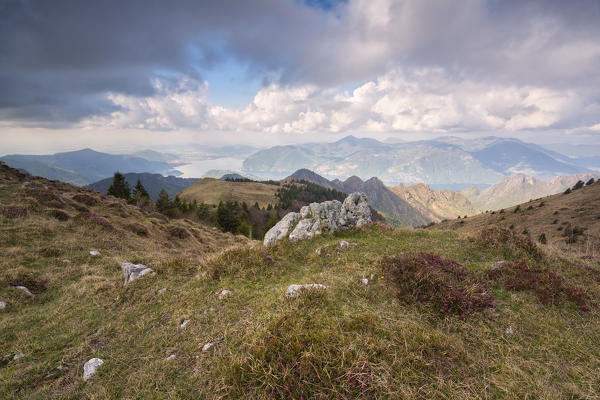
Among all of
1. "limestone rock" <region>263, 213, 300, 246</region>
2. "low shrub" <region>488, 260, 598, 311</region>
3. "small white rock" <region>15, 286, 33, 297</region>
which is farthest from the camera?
"limestone rock" <region>263, 213, 300, 246</region>

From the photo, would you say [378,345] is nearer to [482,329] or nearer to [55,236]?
[482,329]

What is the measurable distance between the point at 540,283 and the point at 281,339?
9103mm

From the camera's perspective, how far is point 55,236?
15812 mm

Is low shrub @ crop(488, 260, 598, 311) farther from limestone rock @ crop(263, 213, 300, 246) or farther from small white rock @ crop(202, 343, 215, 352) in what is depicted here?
limestone rock @ crop(263, 213, 300, 246)

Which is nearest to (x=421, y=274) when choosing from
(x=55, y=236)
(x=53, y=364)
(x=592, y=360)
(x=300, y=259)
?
(x=592, y=360)

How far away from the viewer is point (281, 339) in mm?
4668

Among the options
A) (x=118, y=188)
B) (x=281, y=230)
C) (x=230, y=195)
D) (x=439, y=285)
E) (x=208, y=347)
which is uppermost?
(x=439, y=285)

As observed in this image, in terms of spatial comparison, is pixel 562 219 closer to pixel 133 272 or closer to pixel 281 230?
pixel 281 230

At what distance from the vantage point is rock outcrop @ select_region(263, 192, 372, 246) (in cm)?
1477

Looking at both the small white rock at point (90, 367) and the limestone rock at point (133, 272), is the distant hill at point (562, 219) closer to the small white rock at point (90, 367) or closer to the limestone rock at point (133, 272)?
the limestone rock at point (133, 272)

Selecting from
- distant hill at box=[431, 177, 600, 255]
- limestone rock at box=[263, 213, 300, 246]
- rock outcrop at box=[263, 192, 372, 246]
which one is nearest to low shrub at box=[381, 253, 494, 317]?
rock outcrop at box=[263, 192, 372, 246]

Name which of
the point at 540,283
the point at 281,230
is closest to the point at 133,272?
the point at 281,230

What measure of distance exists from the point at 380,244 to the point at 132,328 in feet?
37.1

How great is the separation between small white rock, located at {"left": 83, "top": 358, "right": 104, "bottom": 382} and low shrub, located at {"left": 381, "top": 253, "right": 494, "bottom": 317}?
8.05 m
